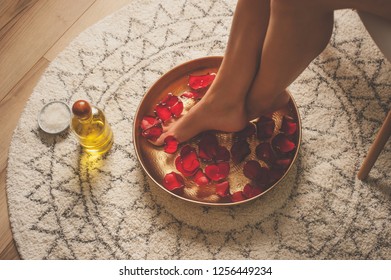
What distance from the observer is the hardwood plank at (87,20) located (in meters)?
1.29

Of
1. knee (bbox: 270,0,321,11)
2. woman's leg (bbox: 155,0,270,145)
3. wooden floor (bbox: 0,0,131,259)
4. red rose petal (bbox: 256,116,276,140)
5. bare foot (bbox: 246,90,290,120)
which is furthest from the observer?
wooden floor (bbox: 0,0,131,259)

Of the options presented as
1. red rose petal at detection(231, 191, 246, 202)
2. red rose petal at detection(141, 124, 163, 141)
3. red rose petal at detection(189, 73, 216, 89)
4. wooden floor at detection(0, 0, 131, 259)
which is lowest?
red rose petal at detection(231, 191, 246, 202)

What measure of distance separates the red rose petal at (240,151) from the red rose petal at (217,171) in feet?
0.10

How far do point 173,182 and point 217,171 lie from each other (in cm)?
11

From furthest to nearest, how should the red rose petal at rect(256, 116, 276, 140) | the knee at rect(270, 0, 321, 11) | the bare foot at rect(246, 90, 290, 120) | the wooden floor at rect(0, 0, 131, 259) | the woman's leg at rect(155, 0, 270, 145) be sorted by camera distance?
the wooden floor at rect(0, 0, 131, 259)
the red rose petal at rect(256, 116, 276, 140)
the bare foot at rect(246, 90, 290, 120)
the woman's leg at rect(155, 0, 270, 145)
the knee at rect(270, 0, 321, 11)

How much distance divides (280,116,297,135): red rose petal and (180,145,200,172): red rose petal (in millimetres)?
222

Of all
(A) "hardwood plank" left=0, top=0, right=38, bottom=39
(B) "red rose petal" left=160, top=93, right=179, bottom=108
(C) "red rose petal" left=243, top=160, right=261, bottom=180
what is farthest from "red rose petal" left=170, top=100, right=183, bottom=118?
(A) "hardwood plank" left=0, top=0, right=38, bottom=39

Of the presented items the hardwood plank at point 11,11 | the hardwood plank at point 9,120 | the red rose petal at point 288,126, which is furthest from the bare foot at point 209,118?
the hardwood plank at point 11,11

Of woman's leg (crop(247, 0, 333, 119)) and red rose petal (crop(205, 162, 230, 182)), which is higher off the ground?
woman's leg (crop(247, 0, 333, 119))

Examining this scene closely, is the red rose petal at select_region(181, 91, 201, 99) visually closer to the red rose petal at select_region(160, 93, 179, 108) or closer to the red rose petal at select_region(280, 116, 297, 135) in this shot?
the red rose petal at select_region(160, 93, 179, 108)

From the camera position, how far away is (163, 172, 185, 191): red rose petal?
1013 mm

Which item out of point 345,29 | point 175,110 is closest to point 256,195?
point 175,110

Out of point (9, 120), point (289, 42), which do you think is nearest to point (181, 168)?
point (289, 42)

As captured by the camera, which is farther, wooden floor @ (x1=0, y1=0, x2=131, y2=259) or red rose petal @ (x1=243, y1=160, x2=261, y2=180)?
wooden floor @ (x1=0, y1=0, x2=131, y2=259)
